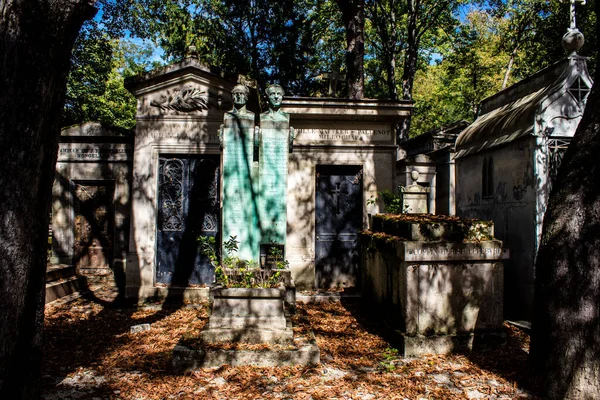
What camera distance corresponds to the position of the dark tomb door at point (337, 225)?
8.84 metres

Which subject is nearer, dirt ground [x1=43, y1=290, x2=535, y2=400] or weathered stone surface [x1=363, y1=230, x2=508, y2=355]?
dirt ground [x1=43, y1=290, x2=535, y2=400]

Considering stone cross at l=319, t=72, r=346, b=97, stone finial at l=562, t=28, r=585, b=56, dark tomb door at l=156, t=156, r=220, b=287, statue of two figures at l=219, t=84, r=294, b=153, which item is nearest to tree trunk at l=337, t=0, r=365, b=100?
stone cross at l=319, t=72, r=346, b=97

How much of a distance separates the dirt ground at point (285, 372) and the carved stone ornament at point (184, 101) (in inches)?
168

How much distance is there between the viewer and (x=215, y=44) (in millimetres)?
17219

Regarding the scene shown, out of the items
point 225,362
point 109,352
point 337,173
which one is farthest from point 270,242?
point 337,173

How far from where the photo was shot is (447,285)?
5.16m

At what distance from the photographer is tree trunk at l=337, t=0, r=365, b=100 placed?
1146 cm

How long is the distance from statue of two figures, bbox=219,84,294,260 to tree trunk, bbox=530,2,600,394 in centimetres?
362

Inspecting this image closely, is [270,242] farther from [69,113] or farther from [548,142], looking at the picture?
[69,113]

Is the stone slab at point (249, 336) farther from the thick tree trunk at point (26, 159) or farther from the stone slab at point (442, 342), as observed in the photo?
the thick tree trunk at point (26, 159)

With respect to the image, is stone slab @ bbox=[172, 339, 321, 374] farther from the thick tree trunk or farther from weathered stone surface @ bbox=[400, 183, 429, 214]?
weathered stone surface @ bbox=[400, 183, 429, 214]

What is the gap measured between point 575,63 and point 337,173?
4.53 metres

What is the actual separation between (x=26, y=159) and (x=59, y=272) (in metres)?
7.05

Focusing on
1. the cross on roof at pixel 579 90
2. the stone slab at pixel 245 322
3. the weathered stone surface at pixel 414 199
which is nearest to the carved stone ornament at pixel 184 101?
the weathered stone surface at pixel 414 199
